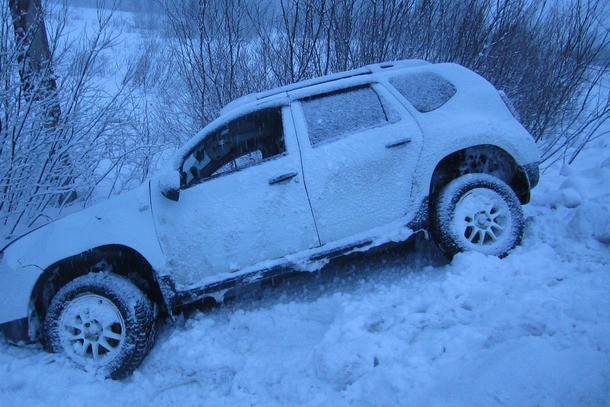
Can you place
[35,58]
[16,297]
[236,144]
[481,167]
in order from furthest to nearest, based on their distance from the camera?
[35,58], [236,144], [481,167], [16,297]

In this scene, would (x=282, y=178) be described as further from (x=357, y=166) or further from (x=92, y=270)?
(x=92, y=270)

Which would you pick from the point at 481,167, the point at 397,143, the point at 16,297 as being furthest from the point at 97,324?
the point at 481,167

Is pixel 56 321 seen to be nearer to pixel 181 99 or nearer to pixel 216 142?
pixel 216 142

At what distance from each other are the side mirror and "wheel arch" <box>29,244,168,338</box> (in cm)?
56

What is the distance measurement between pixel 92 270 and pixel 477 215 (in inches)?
124

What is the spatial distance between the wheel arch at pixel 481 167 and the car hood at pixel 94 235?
7.67ft

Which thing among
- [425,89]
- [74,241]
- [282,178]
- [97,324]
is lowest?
[97,324]

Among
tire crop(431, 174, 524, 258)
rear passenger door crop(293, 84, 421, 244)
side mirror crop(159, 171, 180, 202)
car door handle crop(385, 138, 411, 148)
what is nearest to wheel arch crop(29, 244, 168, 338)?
side mirror crop(159, 171, 180, 202)

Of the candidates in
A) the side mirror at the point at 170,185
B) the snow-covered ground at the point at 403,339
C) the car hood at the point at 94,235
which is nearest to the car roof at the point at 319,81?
the side mirror at the point at 170,185

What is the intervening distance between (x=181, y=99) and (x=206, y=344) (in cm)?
639

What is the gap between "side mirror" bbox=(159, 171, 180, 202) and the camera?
3119mm

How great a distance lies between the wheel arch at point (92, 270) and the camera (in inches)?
126

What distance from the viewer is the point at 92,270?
330 cm

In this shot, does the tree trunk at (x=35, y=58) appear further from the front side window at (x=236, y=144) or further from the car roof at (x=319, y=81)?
the car roof at (x=319, y=81)
